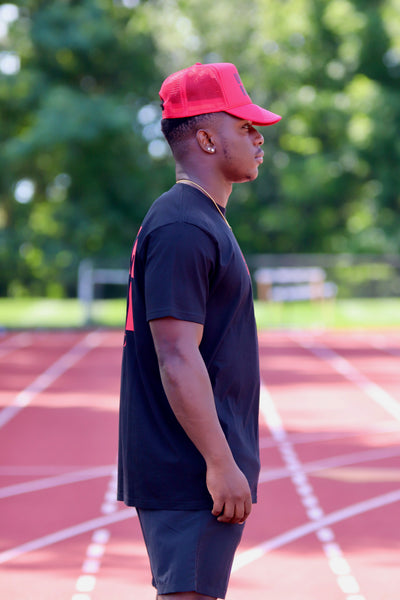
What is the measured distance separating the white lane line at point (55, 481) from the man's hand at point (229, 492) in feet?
13.2

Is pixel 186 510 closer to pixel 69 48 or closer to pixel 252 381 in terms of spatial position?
pixel 252 381

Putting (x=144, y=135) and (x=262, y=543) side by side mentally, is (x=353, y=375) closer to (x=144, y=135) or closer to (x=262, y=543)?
(x=262, y=543)

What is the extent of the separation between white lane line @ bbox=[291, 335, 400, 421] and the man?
285 inches

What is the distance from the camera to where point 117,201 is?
1409 inches

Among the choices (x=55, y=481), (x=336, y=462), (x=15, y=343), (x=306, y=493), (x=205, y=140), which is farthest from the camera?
(x=15, y=343)

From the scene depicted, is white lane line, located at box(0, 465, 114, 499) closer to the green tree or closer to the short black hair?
the short black hair

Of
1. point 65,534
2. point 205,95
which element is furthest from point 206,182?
point 65,534

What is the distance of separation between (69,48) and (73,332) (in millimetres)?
14405

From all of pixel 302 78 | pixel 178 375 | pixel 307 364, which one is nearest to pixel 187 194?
pixel 178 375

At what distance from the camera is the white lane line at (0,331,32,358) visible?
17.0m

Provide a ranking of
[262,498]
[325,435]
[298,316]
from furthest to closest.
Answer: [298,316], [325,435], [262,498]

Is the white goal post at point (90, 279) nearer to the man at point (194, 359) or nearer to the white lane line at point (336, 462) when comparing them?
the white lane line at point (336, 462)

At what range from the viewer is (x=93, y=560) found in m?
4.49

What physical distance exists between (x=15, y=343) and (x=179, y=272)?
1700 centimetres
